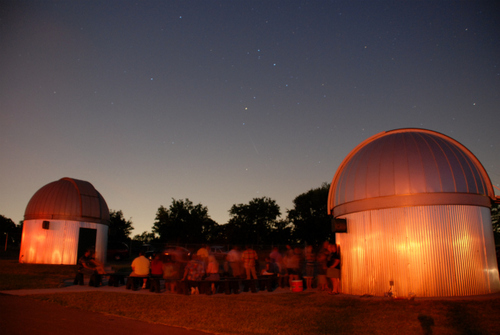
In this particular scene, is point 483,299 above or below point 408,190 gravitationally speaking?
below

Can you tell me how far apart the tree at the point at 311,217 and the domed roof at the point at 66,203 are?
113 ft

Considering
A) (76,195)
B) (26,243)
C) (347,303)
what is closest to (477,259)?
(347,303)

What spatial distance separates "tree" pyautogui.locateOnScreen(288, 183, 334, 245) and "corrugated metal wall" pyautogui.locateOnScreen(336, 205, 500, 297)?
4109 centimetres

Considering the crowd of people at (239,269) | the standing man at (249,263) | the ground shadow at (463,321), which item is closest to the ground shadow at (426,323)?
the ground shadow at (463,321)

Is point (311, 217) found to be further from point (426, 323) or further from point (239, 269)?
point (426, 323)

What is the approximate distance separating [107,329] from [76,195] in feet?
64.3

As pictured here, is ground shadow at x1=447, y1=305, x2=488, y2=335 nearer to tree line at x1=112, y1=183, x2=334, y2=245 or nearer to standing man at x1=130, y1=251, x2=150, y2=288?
standing man at x1=130, y1=251, x2=150, y2=288

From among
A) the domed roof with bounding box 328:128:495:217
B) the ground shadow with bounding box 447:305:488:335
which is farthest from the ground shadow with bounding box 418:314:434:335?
the domed roof with bounding box 328:128:495:217

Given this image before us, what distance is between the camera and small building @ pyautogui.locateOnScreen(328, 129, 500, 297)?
1112 cm

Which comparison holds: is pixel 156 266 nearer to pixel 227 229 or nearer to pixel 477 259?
pixel 477 259

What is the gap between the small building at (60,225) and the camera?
23328mm

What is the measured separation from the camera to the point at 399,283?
37.2 feet

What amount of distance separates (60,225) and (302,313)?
1970 centimetres

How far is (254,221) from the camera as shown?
59.9 metres
